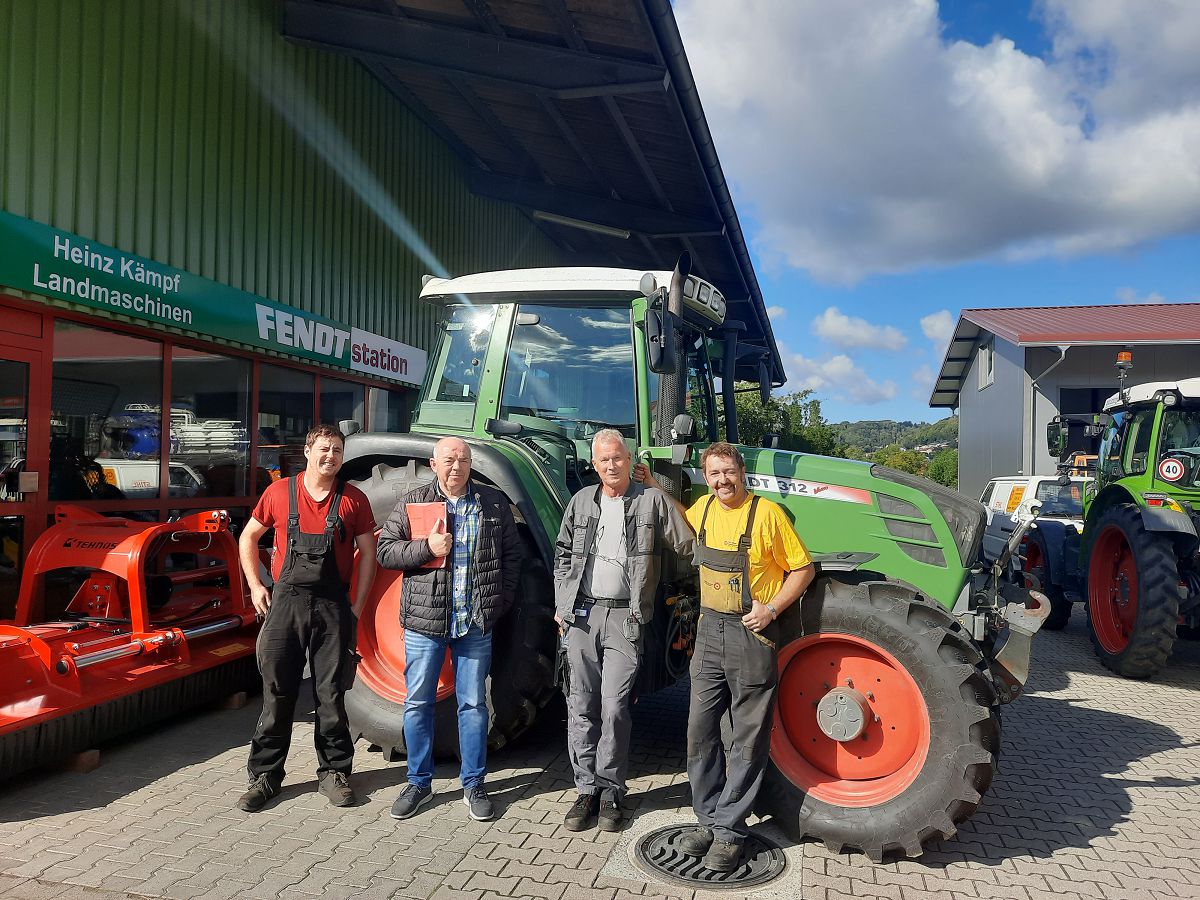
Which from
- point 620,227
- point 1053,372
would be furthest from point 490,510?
point 1053,372

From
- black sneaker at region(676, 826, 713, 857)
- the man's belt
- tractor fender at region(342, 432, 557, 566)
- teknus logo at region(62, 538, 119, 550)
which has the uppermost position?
tractor fender at region(342, 432, 557, 566)

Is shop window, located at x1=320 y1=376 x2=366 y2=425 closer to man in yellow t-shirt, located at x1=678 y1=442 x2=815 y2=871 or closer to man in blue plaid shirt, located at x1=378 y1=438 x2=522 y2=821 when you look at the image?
man in blue plaid shirt, located at x1=378 y1=438 x2=522 y2=821

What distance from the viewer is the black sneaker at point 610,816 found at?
12.0ft

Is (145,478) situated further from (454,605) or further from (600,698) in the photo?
(600,698)

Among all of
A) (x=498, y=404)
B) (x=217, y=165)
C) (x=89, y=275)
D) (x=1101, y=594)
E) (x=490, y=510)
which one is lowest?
(x=1101, y=594)

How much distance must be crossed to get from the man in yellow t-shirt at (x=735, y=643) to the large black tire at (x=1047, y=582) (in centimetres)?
596

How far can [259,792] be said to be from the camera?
383 cm

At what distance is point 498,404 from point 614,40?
4.59 m

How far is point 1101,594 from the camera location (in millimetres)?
7402

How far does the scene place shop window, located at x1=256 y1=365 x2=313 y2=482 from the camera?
8359 mm

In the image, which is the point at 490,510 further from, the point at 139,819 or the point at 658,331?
the point at 139,819

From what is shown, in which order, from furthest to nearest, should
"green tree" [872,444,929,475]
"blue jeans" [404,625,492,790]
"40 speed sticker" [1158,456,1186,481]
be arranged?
"green tree" [872,444,929,475] → "40 speed sticker" [1158,456,1186,481] → "blue jeans" [404,625,492,790]

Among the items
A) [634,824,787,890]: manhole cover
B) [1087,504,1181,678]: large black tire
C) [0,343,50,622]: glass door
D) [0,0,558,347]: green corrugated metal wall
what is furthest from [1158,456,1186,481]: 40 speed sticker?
[0,343,50,622]: glass door

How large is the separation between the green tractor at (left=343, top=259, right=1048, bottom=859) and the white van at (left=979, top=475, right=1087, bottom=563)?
6.10 m
